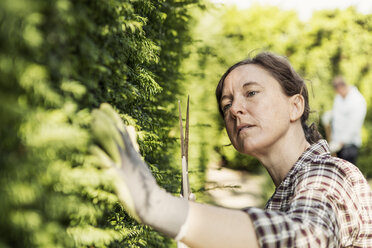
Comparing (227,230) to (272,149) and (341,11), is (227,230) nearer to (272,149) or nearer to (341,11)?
(272,149)

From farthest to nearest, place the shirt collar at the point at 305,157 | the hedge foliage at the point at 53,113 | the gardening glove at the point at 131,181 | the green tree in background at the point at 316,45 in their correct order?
the green tree in background at the point at 316,45
the shirt collar at the point at 305,157
the gardening glove at the point at 131,181
the hedge foliage at the point at 53,113

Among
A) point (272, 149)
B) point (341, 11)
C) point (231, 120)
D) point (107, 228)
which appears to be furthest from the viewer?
point (341, 11)

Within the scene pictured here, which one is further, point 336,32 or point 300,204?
point 336,32

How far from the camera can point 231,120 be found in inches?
86.0

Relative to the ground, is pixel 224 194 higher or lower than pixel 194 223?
lower

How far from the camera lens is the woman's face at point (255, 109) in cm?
196

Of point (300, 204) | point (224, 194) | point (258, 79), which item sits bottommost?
point (224, 194)

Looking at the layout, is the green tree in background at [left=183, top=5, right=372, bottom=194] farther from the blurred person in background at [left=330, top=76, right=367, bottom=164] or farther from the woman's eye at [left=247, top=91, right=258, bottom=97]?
the woman's eye at [left=247, top=91, right=258, bottom=97]

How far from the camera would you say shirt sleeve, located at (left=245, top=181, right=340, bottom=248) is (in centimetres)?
119

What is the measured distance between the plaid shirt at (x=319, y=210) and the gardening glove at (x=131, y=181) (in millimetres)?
312

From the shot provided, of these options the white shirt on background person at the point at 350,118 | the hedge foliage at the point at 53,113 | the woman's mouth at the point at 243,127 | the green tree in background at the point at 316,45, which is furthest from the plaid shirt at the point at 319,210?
the green tree in background at the point at 316,45

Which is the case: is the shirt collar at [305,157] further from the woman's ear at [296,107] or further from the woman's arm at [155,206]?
the woman's arm at [155,206]

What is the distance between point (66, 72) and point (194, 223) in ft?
2.20

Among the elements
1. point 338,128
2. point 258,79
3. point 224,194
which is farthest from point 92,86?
point 224,194
